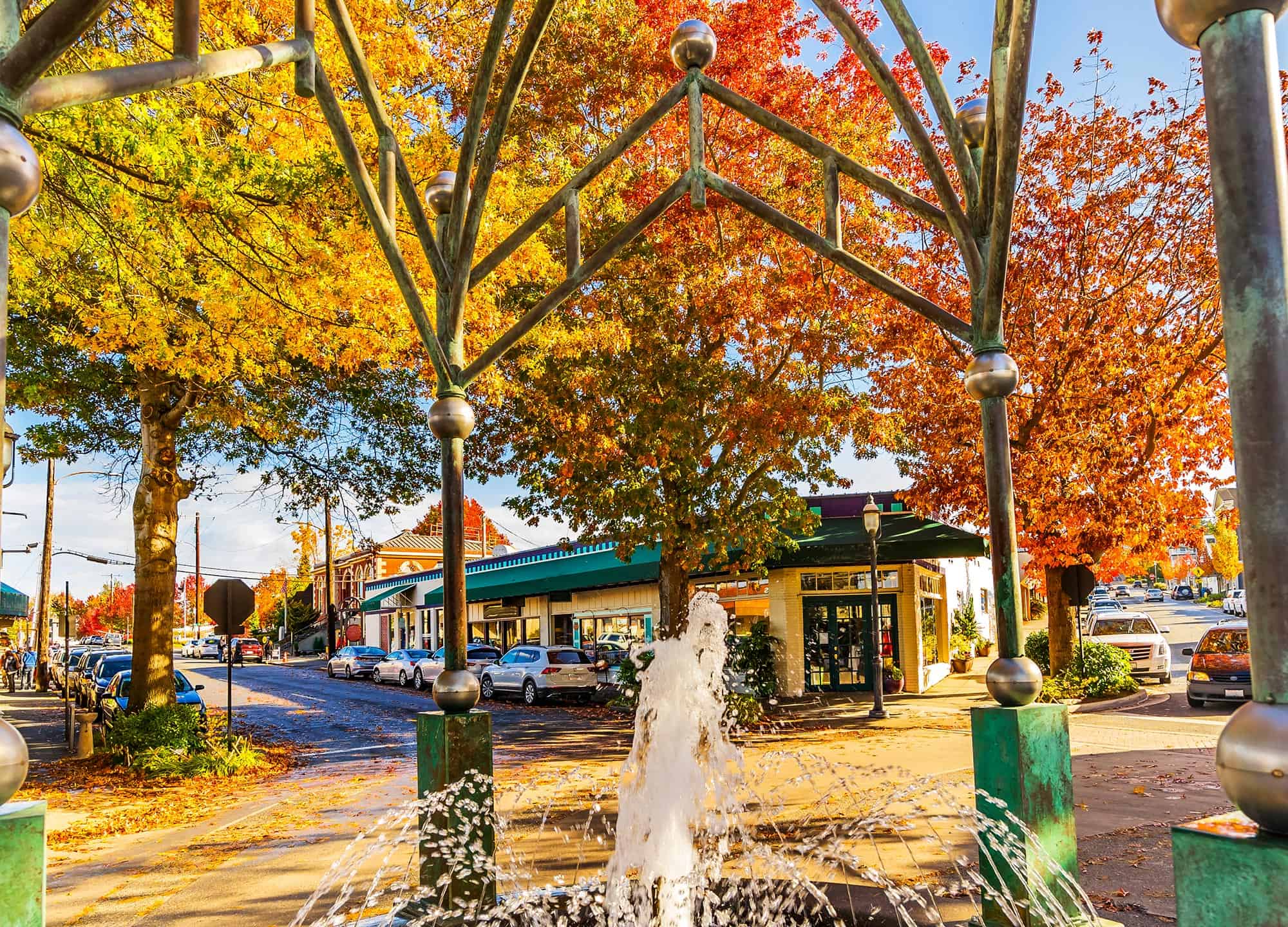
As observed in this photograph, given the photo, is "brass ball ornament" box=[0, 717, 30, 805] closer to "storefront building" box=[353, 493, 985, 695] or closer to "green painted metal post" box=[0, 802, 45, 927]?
"green painted metal post" box=[0, 802, 45, 927]

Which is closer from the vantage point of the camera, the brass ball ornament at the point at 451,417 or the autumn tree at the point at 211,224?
the brass ball ornament at the point at 451,417

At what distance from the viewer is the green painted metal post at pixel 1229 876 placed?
1.54 meters

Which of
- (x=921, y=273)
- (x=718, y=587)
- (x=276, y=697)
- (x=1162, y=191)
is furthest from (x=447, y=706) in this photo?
(x=276, y=697)

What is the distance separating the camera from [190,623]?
11606 cm

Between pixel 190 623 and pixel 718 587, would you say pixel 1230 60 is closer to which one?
pixel 718 587

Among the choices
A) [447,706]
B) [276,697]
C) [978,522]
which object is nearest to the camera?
[447,706]

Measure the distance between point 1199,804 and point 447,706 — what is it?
27.2 ft

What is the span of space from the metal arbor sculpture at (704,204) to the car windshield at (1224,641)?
52.3 ft

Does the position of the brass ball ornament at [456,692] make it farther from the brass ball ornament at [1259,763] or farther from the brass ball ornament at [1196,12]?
the brass ball ornament at [1196,12]

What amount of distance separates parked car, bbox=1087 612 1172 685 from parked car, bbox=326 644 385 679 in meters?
26.8

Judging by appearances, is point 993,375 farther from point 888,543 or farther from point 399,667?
point 399,667

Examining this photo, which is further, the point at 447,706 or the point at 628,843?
the point at 628,843

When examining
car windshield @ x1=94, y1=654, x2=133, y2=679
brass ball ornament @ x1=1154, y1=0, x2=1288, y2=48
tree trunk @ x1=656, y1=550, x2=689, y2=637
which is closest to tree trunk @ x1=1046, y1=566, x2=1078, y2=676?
tree trunk @ x1=656, y1=550, x2=689, y2=637

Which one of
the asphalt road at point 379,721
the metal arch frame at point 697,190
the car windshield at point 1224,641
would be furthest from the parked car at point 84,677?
the car windshield at point 1224,641
